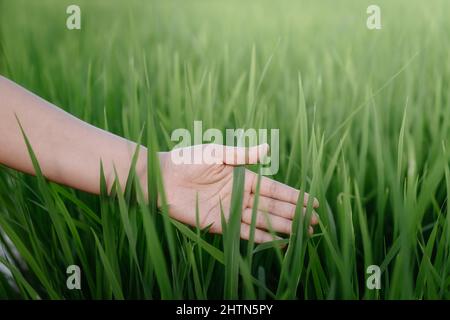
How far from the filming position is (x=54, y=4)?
0.87 meters

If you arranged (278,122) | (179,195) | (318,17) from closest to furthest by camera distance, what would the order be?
1. (179,195)
2. (278,122)
3. (318,17)

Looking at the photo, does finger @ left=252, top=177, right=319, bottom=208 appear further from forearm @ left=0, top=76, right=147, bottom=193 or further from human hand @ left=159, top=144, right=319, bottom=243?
forearm @ left=0, top=76, right=147, bottom=193

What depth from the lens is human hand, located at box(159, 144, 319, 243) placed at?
74 centimetres

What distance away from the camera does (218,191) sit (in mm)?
787

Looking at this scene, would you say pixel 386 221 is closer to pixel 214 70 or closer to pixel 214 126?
pixel 214 126

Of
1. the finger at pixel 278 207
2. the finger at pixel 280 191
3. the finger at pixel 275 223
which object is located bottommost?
the finger at pixel 275 223

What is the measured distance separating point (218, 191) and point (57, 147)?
22 centimetres

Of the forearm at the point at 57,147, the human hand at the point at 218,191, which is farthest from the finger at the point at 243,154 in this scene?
the forearm at the point at 57,147

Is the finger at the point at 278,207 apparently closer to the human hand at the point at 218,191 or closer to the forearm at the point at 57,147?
the human hand at the point at 218,191

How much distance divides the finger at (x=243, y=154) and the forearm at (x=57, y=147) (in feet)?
0.35

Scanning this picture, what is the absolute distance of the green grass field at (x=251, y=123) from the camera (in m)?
0.65

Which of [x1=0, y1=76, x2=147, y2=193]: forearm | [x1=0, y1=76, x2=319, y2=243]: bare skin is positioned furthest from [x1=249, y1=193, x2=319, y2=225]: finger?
[x1=0, y1=76, x2=147, y2=193]: forearm

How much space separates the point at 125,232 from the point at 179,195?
0.11 m
